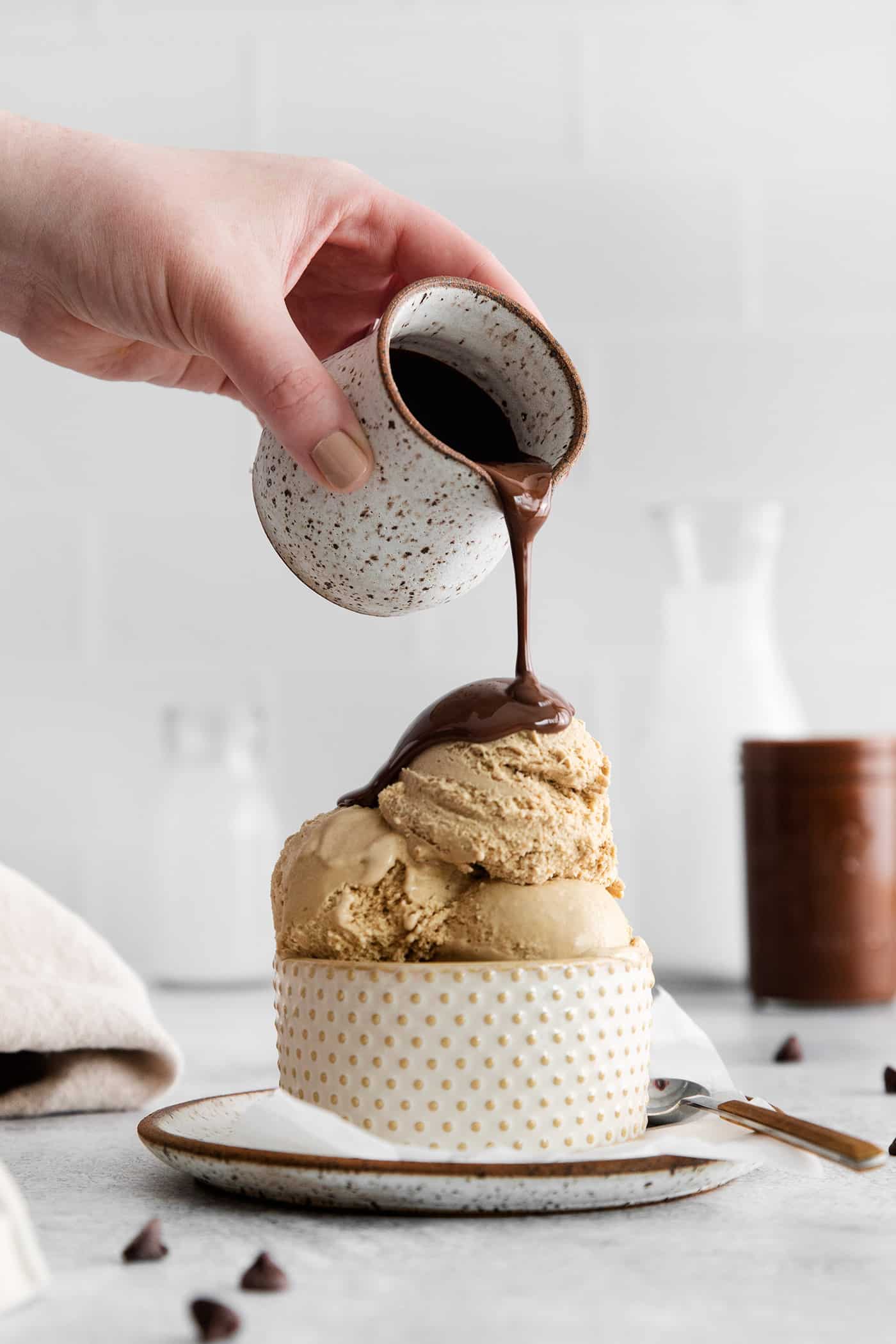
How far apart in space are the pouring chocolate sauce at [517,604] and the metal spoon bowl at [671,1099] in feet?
0.80

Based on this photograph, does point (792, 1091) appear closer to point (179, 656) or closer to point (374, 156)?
point (179, 656)

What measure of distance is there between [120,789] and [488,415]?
1.31 meters

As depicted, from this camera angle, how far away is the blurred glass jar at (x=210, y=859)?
1.83 meters

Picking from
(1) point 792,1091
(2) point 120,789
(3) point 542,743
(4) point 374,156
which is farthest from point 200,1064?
(4) point 374,156

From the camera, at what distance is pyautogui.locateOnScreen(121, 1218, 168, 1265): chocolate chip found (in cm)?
67

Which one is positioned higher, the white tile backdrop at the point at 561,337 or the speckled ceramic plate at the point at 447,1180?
the white tile backdrop at the point at 561,337

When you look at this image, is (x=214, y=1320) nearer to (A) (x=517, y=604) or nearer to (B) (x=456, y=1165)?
(B) (x=456, y=1165)

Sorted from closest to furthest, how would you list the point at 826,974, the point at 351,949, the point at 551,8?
the point at 351,949 < the point at 826,974 < the point at 551,8

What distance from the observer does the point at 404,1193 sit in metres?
0.70

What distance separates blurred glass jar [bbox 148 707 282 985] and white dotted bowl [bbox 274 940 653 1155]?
1053mm

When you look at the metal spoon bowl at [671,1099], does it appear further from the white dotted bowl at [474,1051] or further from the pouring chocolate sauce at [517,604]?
the pouring chocolate sauce at [517,604]

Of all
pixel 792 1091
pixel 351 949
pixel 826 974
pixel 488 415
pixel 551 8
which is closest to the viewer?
pixel 351 949

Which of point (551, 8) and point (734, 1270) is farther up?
point (551, 8)

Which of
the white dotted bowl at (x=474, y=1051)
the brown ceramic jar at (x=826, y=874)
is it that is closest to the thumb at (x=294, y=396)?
the white dotted bowl at (x=474, y=1051)
